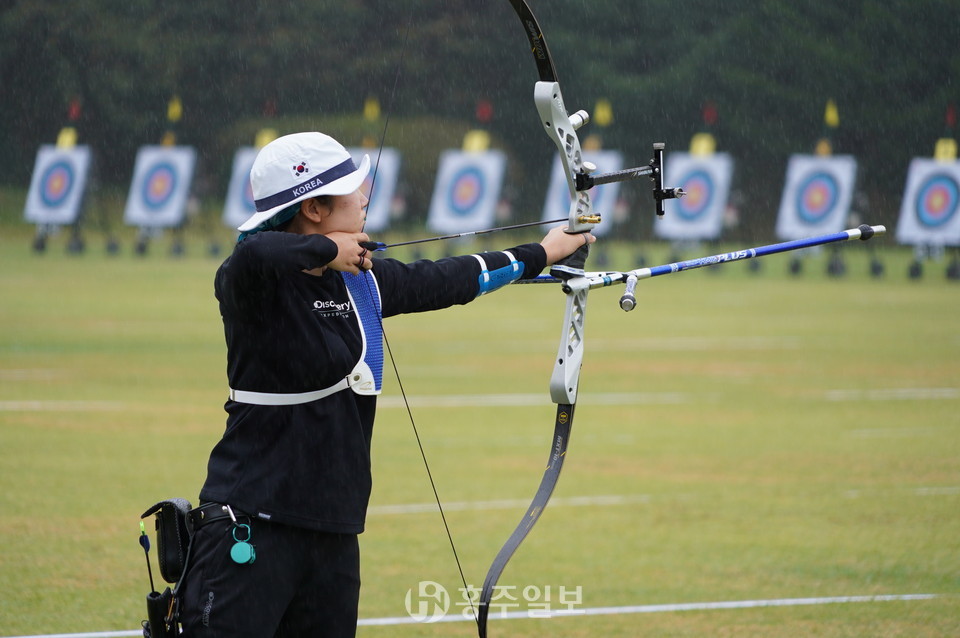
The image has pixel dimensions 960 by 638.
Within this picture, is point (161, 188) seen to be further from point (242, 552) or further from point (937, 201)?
point (242, 552)

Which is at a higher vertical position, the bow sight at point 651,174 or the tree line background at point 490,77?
the tree line background at point 490,77

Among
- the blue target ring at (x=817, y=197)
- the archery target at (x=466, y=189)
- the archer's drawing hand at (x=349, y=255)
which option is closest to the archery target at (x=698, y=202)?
the blue target ring at (x=817, y=197)

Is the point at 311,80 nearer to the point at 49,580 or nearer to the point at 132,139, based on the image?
the point at 132,139

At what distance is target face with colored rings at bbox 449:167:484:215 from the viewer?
2955cm

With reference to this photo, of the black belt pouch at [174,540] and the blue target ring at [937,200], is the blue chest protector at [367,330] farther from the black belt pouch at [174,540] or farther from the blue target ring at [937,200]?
the blue target ring at [937,200]

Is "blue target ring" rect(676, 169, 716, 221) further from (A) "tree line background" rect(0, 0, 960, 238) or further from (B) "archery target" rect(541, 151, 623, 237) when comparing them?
(A) "tree line background" rect(0, 0, 960, 238)

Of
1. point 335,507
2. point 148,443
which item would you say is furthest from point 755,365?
point 335,507

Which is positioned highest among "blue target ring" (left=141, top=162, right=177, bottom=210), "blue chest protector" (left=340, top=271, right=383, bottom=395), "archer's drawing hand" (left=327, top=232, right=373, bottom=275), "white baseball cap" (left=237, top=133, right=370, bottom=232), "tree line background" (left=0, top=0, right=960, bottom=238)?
"tree line background" (left=0, top=0, right=960, bottom=238)

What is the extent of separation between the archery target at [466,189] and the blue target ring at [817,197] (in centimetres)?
579

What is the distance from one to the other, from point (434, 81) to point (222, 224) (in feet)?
19.1

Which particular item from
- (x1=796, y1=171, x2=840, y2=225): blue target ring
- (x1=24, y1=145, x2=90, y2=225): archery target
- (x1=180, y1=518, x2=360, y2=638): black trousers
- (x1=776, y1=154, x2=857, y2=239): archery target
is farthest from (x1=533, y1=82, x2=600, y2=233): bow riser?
(x1=24, y1=145, x2=90, y2=225): archery target

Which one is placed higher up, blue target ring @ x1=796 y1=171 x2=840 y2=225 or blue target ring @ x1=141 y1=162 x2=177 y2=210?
blue target ring @ x1=141 y1=162 x2=177 y2=210

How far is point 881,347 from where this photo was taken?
1299 centimetres

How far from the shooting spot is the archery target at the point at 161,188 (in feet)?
99.6
